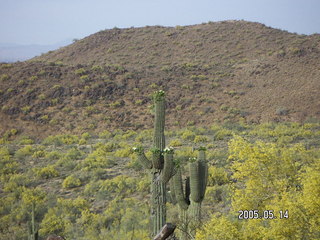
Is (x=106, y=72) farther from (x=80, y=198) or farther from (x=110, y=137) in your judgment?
(x=80, y=198)

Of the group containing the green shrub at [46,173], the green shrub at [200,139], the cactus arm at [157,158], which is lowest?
the green shrub at [46,173]

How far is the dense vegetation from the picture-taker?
17.0 feet

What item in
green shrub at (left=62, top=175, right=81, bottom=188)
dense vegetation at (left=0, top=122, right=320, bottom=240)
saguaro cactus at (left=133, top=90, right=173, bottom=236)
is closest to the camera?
dense vegetation at (left=0, top=122, right=320, bottom=240)

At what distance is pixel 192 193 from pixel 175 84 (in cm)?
2678

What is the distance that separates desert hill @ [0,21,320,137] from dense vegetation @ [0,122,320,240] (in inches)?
128

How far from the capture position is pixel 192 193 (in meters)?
7.43

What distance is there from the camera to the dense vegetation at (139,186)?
518 centimetres

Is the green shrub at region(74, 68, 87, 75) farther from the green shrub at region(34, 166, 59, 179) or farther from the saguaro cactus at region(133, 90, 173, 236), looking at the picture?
the saguaro cactus at region(133, 90, 173, 236)

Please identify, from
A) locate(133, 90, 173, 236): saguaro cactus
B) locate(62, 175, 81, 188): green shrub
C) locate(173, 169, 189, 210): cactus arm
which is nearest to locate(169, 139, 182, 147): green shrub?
locate(62, 175, 81, 188): green shrub

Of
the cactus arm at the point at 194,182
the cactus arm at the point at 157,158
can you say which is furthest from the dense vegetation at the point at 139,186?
the cactus arm at the point at 157,158

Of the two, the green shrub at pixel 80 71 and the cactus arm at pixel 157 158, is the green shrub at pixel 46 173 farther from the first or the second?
the green shrub at pixel 80 71

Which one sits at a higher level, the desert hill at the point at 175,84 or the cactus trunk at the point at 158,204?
the desert hill at the point at 175,84

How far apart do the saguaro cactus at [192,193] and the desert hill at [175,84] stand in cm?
1796

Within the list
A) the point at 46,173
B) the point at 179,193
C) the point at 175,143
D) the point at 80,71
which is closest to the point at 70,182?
the point at 46,173
